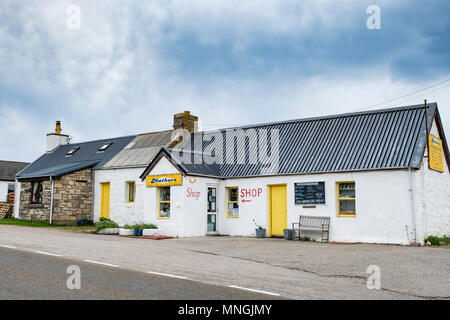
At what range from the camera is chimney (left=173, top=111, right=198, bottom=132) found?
28375 millimetres

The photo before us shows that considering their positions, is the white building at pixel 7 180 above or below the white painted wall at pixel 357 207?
above

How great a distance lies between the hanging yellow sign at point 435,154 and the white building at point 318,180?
0.04 m

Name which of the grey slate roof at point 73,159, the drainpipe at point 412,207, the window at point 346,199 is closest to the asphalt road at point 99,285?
the drainpipe at point 412,207

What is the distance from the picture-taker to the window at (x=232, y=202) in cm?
2286

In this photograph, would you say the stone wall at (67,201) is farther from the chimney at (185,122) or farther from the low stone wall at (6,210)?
the chimney at (185,122)

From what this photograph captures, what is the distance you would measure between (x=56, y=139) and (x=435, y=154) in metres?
29.1

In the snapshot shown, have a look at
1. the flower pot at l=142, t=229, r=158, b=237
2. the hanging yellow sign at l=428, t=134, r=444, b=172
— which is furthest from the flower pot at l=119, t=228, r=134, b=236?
the hanging yellow sign at l=428, t=134, r=444, b=172

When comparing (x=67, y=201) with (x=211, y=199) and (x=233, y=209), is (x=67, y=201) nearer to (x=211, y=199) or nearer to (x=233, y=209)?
(x=211, y=199)

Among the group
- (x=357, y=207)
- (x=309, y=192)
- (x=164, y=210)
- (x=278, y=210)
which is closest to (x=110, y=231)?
(x=164, y=210)

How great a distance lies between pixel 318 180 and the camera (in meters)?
20.0

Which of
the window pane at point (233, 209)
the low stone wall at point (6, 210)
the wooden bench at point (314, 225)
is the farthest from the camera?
the low stone wall at point (6, 210)

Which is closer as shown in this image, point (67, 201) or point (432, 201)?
point (432, 201)
